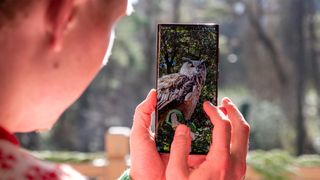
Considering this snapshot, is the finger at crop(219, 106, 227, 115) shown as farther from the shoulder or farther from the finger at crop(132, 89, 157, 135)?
the shoulder

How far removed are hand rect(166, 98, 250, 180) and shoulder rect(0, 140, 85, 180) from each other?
164 millimetres

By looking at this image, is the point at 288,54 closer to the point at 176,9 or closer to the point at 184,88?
the point at 176,9

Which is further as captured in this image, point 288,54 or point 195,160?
point 288,54

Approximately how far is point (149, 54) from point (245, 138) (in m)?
3.88

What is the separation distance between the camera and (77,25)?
0.33 metres

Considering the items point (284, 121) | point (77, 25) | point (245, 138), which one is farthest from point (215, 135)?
point (284, 121)

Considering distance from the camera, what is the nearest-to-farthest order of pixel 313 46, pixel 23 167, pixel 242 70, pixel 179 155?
pixel 23 167 → pixel 179 155 → pixel 313 46 → pixel 242 70

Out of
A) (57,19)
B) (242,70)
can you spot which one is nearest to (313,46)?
(242,70)

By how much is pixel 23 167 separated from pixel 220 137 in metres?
0.21

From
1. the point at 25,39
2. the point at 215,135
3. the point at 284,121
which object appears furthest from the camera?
the point at 284,121

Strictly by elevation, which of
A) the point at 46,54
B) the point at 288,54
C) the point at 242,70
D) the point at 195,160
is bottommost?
the point at 242,70

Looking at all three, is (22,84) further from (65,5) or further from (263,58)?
(263,58)

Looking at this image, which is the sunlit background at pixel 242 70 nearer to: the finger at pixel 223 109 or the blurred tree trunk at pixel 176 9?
the blurred tree trunk at pixel 176 9

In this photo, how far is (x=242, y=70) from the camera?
14.4ft
